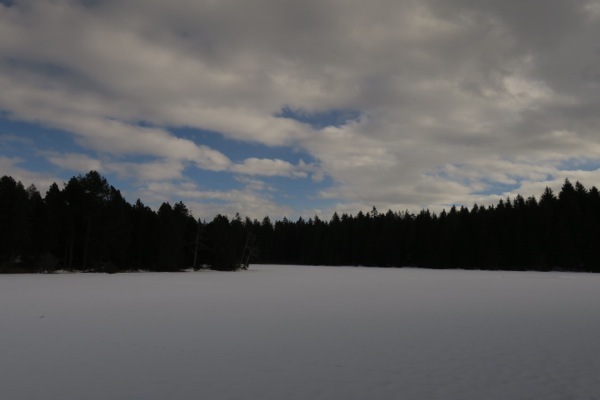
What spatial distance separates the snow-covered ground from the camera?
355 inches

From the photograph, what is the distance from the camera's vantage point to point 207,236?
86.1 metres

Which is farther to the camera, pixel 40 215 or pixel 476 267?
pixel 476 267

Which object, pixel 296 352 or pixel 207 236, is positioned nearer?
pixel 296 352

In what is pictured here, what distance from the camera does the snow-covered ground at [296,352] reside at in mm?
9023

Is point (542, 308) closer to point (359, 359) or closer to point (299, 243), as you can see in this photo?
point (359, 359)

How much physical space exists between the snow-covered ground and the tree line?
50375 millimetres

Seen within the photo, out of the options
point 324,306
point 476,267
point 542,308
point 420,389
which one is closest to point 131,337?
point 420,389

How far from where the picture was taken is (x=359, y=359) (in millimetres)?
11641

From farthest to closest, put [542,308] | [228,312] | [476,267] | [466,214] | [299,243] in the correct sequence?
[299,243]
[466,214]
[476,267]
[542,308]
[228,312]

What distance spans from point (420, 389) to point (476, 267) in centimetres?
10897

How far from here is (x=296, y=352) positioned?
1252 cm

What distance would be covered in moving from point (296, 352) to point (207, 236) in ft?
248

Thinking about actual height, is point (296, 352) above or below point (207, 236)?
below

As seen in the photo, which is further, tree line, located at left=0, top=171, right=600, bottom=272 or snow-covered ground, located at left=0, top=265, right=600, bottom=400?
tree line, located at left=0, top=171, right=600, bottom=272
